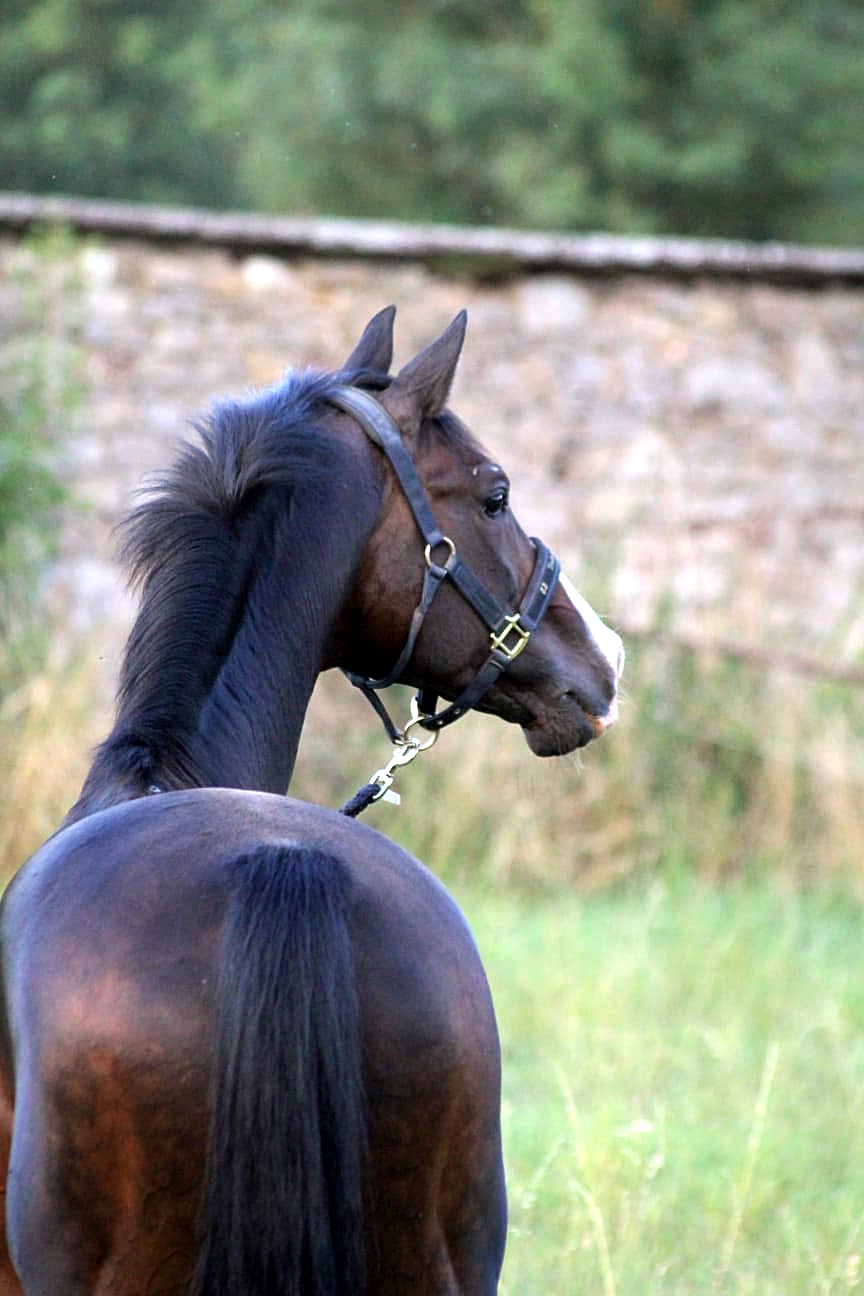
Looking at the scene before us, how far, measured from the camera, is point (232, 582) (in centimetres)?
259

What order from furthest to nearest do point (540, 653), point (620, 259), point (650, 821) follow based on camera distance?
point (620, 259) → point (650, 821) → point (540, 653)

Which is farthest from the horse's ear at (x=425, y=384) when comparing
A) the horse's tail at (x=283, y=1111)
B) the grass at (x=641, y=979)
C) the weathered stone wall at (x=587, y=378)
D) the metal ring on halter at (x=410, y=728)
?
the weathered stone wall at (x=587, y=378)

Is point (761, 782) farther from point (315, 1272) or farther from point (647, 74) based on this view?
point (647, 74)

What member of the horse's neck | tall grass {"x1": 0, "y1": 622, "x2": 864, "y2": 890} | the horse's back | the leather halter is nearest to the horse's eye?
the leather halter

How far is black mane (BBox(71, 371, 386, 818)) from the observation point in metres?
2.46

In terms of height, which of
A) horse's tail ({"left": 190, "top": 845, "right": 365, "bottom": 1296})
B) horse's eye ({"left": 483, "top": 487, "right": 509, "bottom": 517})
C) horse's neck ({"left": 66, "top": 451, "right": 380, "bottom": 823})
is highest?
horse's eye ({"left": 483, "top": 487, "right": 509, "bottom": 517})

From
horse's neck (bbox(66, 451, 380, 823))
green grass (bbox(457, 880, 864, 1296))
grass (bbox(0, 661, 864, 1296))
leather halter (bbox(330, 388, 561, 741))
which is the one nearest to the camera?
horse's neck (bbox(66, 451, 380, 823))

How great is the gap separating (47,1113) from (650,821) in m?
6.02

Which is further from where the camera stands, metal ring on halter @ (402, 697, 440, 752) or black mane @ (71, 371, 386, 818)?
metal ring on halter @ (402, 697, 440, 752)

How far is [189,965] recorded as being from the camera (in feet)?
6.19

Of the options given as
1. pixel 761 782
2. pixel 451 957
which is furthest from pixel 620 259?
pixel 451 957

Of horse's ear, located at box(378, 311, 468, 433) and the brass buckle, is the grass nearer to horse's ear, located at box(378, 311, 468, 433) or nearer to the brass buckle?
the brass buckle

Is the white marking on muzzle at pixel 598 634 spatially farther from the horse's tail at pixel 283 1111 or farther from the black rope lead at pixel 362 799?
the horse's tail at pixel 283 1111

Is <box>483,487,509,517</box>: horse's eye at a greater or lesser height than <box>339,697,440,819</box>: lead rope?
greater
